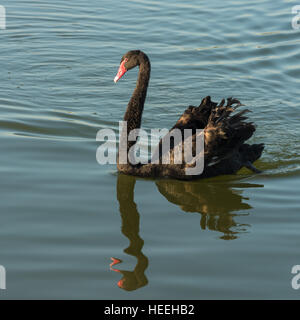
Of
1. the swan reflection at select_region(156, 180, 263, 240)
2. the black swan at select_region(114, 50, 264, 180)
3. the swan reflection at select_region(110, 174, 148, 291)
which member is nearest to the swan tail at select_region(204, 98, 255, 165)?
the black swan at select_region(114, 50, 264, 180)

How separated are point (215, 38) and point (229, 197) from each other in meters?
5.49

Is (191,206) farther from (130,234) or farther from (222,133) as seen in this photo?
(130,234)

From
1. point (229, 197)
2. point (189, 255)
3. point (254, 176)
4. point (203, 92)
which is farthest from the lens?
point (203, 92)

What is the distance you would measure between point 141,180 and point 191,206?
0.68m

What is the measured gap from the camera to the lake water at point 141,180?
15.0 ft

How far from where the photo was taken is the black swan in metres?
6.15

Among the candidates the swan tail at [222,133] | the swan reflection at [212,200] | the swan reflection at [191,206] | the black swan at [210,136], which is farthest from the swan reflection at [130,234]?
the swan tail at [222,133]

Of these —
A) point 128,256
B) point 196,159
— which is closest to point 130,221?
point 128,256

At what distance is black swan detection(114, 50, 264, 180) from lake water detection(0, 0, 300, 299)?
0.13 meters

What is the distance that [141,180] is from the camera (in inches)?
251

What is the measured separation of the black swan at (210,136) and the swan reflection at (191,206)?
106 mm

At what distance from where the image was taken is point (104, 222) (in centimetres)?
538

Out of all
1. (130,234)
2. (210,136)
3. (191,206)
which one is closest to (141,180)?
(191,206)
